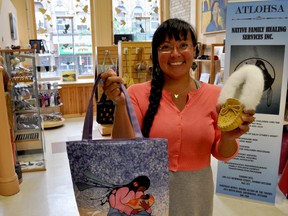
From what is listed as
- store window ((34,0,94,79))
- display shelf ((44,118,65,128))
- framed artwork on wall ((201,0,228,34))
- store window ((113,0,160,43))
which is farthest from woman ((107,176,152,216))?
store window ((113,0,160,43))

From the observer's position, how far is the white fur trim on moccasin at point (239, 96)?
0.88 m

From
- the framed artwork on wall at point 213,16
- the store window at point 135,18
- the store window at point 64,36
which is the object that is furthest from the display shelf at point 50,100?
the framed artwork on wall at point 213,16

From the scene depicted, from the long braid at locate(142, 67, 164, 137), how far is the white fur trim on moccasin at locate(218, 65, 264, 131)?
0.97 ft

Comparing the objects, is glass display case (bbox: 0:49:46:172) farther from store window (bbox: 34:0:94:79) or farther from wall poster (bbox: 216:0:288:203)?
store window (bbox: 34:0:94:79)

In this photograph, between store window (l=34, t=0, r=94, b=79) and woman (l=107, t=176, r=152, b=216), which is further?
store window (l=34, t=0, r=94, b=79)

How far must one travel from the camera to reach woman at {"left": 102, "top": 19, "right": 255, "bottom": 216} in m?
1.12

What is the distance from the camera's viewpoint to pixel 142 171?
33.3 inches

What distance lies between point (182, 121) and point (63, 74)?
603cm

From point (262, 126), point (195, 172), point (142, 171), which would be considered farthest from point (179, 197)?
point (262, 126)

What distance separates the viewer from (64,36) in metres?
6.92

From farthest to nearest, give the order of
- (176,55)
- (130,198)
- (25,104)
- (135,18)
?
(135,18)
(25,104)
(176,55)
(130,198)

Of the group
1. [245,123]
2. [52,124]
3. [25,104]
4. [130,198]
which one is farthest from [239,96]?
[52,124]

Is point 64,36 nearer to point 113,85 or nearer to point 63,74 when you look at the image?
point 63,74

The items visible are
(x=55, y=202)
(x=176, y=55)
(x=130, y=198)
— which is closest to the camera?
(x=130, y=198)
